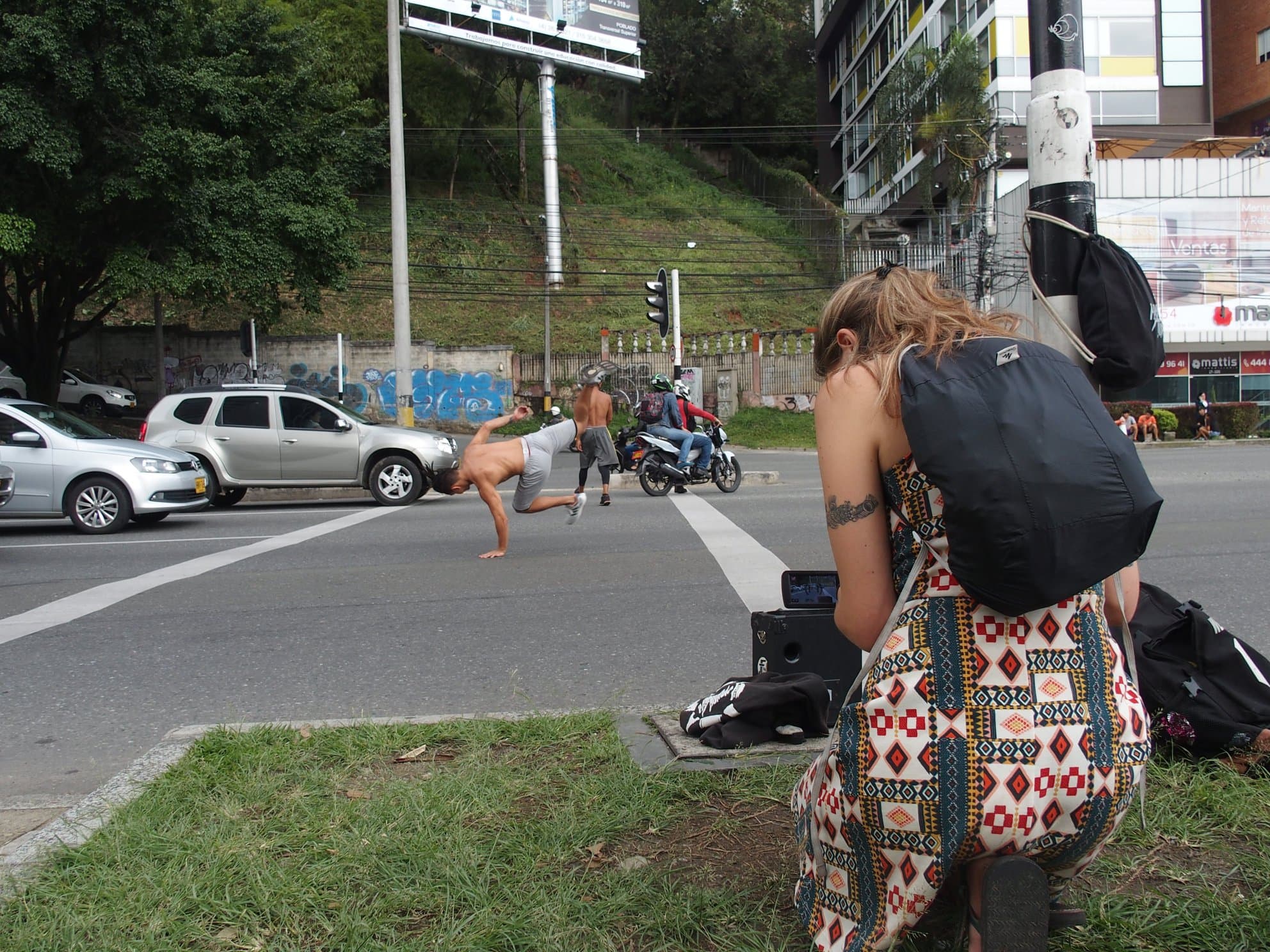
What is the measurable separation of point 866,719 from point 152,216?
21.9 metres

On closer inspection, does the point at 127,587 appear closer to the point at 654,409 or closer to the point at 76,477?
the point at 76,477

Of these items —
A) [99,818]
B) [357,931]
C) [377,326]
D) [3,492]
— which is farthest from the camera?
[377,326]

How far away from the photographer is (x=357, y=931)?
2.51 meters

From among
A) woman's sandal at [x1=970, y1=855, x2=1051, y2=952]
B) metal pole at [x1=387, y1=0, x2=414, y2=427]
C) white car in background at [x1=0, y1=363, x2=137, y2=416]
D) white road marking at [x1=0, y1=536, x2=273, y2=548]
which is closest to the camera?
woman's sandal at [x1=970, y1=855, x2=1051, y2=952]

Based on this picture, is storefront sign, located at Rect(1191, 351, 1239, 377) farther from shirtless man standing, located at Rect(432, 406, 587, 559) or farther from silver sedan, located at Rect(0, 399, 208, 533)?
silver sedan, located at Rect(0, 399, 208, 533)

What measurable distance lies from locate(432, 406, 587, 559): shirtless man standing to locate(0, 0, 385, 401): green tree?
12223mm

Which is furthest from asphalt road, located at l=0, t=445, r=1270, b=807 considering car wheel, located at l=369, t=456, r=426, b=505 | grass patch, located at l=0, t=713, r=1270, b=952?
car wheel, located at l=369, t=456, r=426, b=505

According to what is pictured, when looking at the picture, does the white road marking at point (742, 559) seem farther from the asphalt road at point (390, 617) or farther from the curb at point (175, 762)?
the curb at point (175, 762)

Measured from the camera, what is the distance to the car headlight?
→ 11156mm

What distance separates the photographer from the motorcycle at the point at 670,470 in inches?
556

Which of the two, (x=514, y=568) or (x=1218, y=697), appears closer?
(x=1218, y=697)

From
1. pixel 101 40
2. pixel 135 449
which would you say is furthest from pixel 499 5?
pixel 135 449

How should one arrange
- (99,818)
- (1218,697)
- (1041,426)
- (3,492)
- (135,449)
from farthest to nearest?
1. (135,449)
2. (3,492)
3. (1218,697)
4. (99,818)
5. (1041,426)

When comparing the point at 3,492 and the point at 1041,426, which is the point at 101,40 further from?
the point at 1041,426
